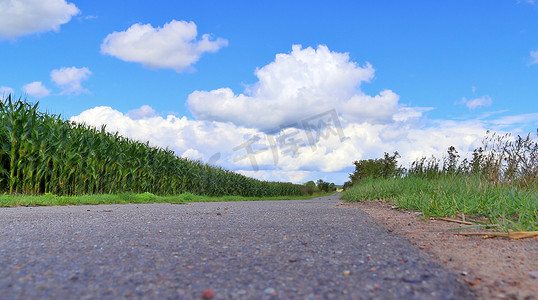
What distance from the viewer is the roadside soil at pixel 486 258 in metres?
1.68

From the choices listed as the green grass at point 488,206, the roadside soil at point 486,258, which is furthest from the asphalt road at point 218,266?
the green grass at point 488,206

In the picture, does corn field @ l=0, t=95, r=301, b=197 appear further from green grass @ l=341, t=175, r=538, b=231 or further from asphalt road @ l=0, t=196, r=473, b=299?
green grass @ l=341, t=175, r=538, b=231

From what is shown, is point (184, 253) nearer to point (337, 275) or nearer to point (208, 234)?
point (208, 234)

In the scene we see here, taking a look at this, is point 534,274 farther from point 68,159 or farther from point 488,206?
point 68,159

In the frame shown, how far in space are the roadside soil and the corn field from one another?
31.8ft

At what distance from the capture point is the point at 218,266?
2.03m

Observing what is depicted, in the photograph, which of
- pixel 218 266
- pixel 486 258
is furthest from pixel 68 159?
pixel 486 258

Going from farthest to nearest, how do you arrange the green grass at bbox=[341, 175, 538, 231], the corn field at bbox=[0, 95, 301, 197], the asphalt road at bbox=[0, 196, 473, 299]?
1. the corn field at bbox=[0, 95, 301, 197]
2. the green grass at bbox=[341, 175, 538, 231]
3. the asphalt road at bbox=[0, 196, 473, 299]

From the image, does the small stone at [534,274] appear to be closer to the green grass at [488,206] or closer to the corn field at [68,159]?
the green grass at [488,206]

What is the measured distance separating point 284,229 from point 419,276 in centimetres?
188

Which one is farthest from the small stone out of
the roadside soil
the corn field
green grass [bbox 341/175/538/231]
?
the corn field

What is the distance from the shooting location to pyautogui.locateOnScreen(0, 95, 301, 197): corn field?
31.0 feet

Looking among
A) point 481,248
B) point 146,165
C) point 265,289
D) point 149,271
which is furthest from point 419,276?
point 146,165

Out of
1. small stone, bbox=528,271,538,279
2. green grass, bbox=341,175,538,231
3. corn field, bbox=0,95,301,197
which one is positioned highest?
corn field, bbox=0,95,301,197
